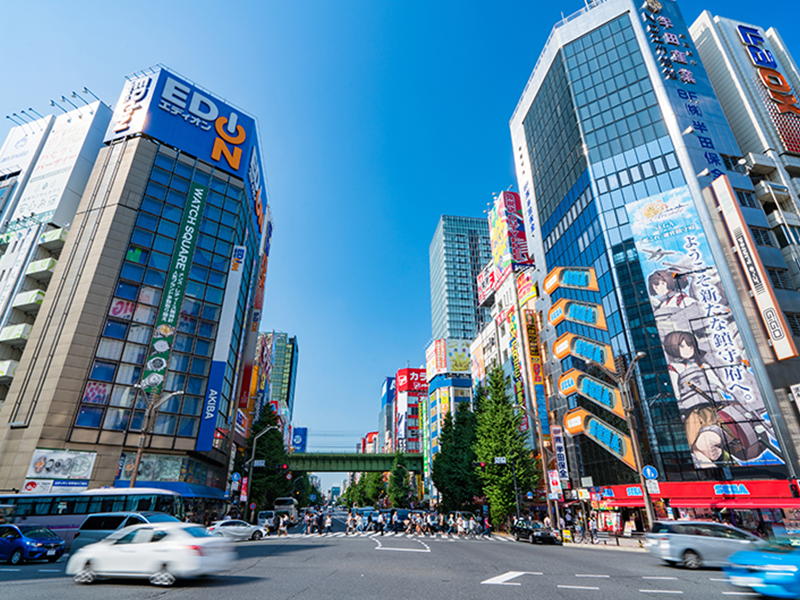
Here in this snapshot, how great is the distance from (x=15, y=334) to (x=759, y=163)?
70891 millimetres

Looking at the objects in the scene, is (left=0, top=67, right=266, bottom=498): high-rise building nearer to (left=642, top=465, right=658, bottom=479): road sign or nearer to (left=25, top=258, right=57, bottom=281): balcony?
(left=25, top=258, right=57, bottom=281): balcony

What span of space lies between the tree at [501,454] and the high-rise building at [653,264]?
7643 mm

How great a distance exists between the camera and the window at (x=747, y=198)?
40031mm

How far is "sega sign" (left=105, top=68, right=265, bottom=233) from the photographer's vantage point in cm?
4744

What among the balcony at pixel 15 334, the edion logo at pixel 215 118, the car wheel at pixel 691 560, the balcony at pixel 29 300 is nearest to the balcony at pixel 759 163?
the car wheel at pixel 691 560

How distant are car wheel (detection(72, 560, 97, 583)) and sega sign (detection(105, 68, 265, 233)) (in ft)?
154

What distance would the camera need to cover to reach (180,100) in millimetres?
50188

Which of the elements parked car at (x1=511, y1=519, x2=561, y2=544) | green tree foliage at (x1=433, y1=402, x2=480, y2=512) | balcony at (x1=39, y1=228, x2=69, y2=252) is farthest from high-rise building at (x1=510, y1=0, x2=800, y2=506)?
balcony at (x1=39, y1=228, x2=69, y2=252)

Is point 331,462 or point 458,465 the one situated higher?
point 331,462

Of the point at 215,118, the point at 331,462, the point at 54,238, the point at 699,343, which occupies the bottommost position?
the point at 331,462

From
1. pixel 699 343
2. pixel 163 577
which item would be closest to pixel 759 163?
pixel 699 343

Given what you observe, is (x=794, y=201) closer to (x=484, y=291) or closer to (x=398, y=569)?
(x=484, y=291)

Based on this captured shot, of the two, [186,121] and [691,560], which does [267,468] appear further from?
[691,560]

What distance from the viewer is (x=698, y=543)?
1452 centimetres
